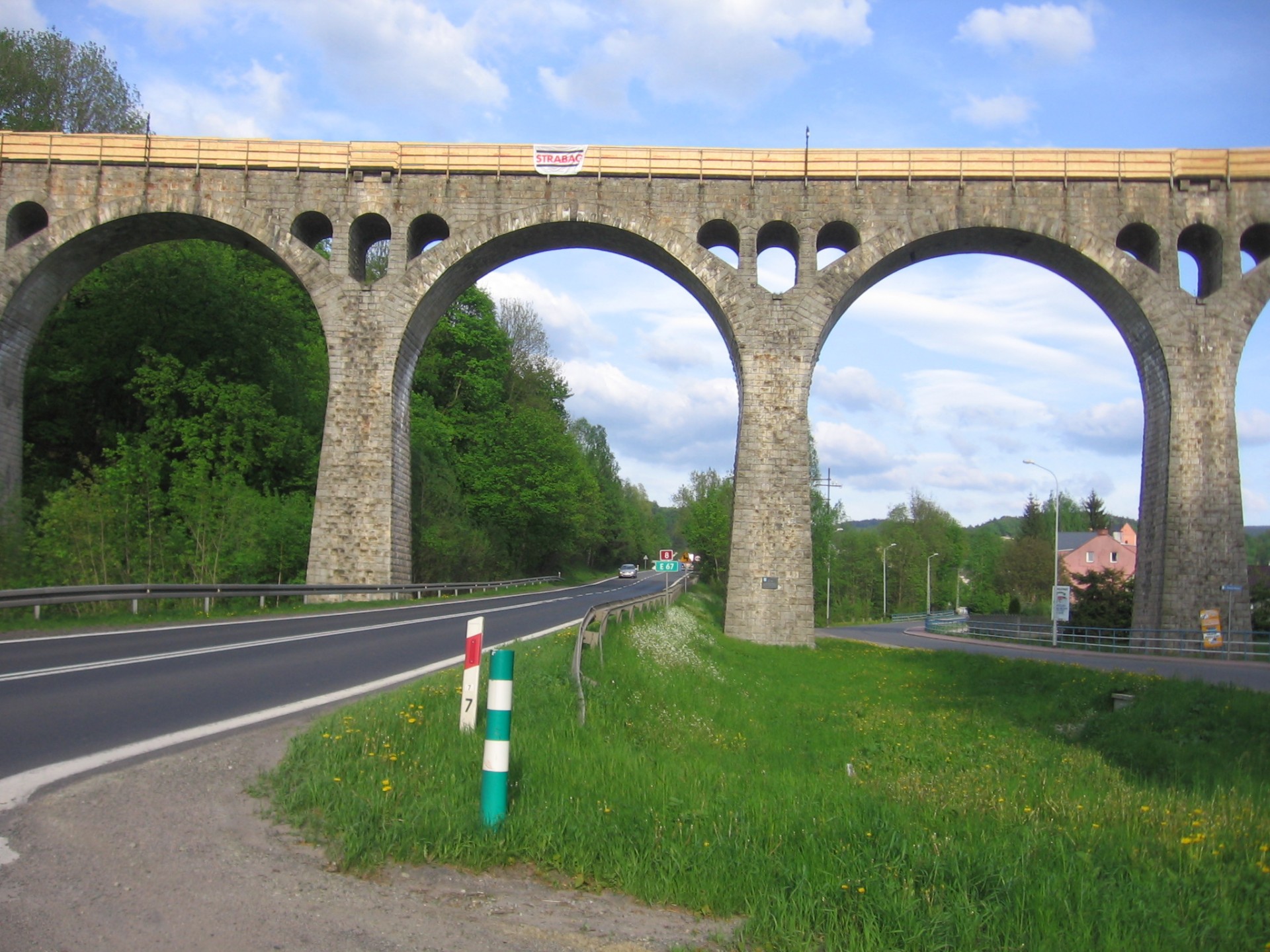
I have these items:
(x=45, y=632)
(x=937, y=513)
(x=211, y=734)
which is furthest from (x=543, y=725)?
(x=937, y=513)

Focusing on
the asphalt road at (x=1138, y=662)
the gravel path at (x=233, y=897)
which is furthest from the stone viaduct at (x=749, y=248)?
the gravel path at (x=233, y=897)

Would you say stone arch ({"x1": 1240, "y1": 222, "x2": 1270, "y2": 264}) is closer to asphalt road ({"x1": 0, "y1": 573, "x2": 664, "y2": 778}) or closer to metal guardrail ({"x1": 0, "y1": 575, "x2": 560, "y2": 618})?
asphalt road ({"x1": 0, "y1": 573, "x2": 664, "y2": 778})

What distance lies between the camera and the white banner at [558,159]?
2552cm

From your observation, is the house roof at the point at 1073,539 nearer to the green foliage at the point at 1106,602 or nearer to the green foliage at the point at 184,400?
the green foliage at the point at 1106,602

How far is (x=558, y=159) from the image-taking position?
2564 cm

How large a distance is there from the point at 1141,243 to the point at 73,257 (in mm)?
30370

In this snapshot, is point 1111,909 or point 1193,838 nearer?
point 1111,909

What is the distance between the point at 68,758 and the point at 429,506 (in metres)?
31.3

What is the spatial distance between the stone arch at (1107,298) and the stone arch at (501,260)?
3554 millimetres

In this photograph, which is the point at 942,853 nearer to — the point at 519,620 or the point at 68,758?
the point at 68,758

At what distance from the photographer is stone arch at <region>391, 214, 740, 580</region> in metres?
25.3

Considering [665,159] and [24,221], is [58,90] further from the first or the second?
[665,159]

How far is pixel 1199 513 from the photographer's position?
79.7 feet

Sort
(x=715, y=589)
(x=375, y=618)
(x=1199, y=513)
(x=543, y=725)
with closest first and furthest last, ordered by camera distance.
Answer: (x=543, y=725), (x=375, y=618), (x=1199, y=513), (x=715, y=589)
